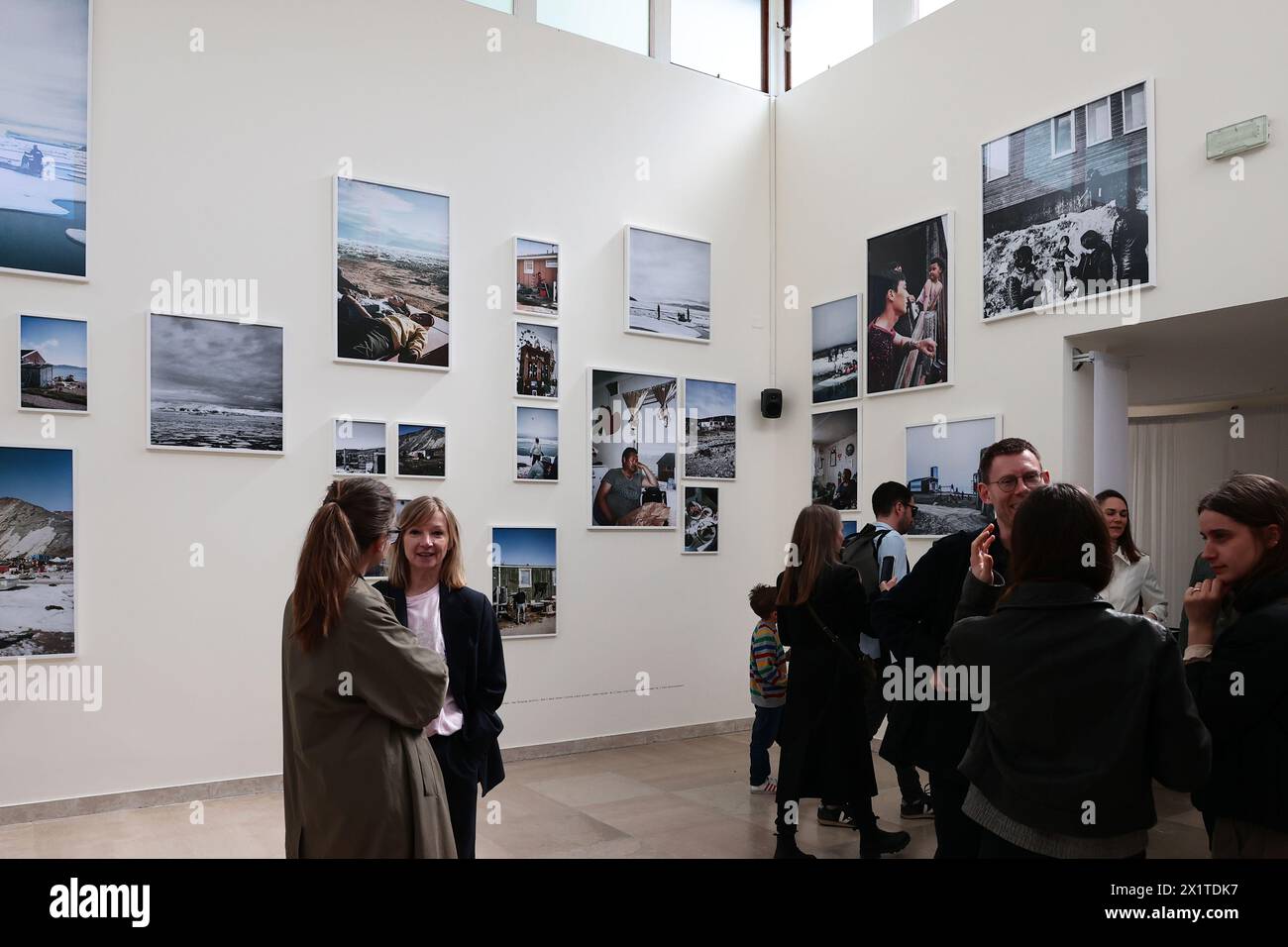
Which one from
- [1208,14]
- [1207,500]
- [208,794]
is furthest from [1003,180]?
[208,794]

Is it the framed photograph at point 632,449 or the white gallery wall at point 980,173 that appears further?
the framed photograph at point 632,449

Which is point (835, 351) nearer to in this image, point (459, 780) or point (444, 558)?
Answer: point (444, 558)

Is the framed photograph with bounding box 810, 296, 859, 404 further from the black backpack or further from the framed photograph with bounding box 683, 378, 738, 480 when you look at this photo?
the black backpack

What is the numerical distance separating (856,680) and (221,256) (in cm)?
540

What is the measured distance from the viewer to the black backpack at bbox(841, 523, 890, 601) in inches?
260

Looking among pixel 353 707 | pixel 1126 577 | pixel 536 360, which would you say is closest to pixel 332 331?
pixel 536 360

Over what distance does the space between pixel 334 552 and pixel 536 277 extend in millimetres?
5893

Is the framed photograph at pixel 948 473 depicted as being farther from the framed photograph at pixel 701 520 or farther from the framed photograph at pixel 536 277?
the framed photograph at pixel 536 277

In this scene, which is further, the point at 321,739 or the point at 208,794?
the point at 208,794

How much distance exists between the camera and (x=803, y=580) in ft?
17.7

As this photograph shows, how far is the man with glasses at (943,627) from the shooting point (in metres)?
3.42

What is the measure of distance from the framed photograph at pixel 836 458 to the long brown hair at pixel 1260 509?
6.00m

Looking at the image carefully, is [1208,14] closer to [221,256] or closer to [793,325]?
[793,325]

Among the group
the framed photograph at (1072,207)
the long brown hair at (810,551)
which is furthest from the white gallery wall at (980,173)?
the long brown hair at (810,551)
